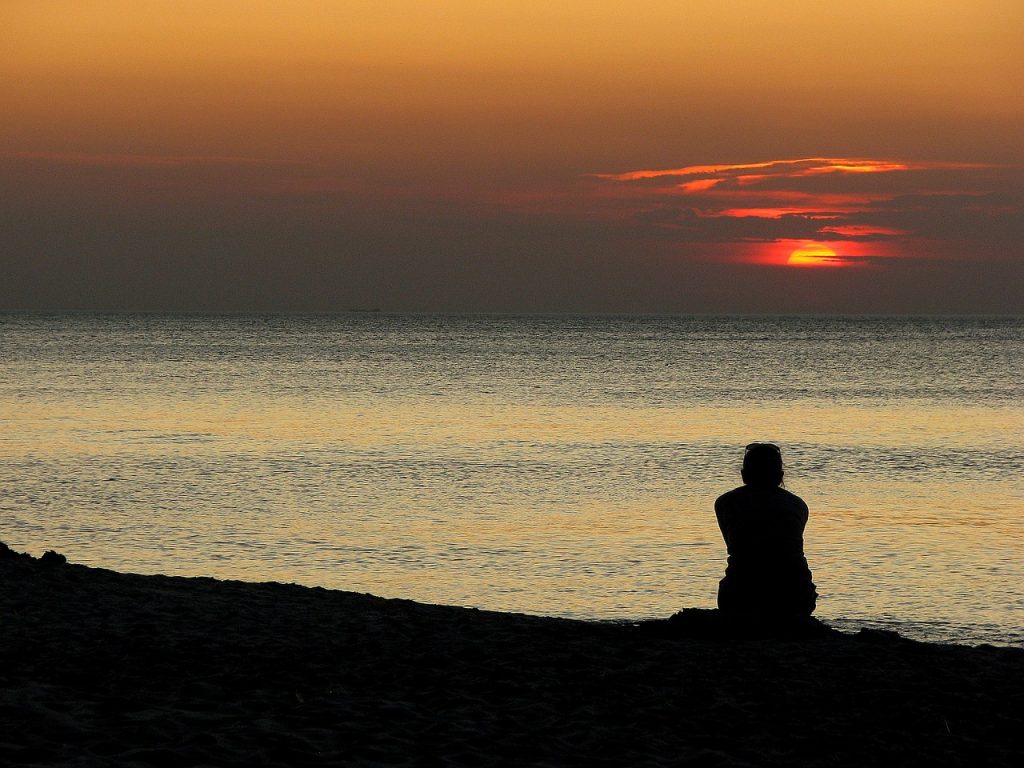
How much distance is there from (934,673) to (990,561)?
11870 mm

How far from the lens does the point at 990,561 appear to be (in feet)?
66.9

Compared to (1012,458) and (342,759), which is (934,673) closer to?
(342,759)

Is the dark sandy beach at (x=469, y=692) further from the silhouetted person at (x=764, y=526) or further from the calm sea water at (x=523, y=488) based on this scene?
the calm sea water at (x=523, y=488)

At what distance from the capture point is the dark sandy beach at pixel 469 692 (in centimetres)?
728

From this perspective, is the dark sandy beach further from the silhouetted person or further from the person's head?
the person's head

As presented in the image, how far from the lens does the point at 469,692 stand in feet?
28.8

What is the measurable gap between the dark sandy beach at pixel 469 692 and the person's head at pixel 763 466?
1295 millimetres

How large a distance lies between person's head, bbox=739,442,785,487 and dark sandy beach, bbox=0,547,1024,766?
1295 mm

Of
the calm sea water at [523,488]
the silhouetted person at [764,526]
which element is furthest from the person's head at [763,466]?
the calm sea water at [523,488]

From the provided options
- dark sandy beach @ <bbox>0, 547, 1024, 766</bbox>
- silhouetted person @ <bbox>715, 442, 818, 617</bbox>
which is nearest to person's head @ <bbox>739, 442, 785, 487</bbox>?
silhouetted person @ <bbox>715, 442, 818, 617</bbox>

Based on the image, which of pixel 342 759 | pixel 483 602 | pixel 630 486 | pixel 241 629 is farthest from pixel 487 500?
pixel 342 759

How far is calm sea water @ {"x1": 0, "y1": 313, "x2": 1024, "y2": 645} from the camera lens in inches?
741

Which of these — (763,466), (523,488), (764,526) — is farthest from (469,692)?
(523,488)

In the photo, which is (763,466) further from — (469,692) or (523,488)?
(523,488)
